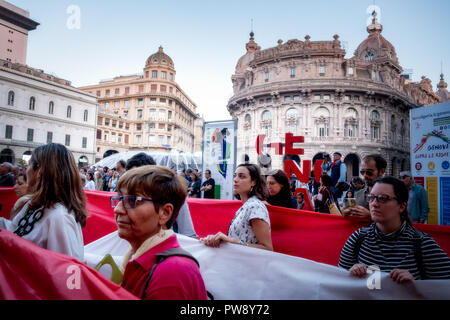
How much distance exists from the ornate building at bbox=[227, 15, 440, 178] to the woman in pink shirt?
121 feet

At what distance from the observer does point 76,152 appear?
4406 centimetres

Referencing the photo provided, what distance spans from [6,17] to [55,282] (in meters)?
22.4

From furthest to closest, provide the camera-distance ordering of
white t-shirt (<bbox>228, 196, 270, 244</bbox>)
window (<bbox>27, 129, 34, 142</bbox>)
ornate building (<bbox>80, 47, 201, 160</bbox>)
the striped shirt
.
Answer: ornate building (<bbox>80, 47, 201, 160</bbox>)
window (<bbox>27, 129, 34, 142</bbox>)
white t-shirt (<bbox>228, 196, 270, 244</bbox>)
the striped shirt

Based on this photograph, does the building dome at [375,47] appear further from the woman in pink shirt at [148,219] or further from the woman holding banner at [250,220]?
the woman in pink shirt at [148,219]

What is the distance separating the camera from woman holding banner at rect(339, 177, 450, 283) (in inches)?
79.5

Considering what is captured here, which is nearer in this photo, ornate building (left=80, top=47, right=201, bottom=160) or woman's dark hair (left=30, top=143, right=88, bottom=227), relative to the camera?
woman's dark hair (left=30, top=143, right=88, bottom=227)

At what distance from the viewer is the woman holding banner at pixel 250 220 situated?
2.63 metres

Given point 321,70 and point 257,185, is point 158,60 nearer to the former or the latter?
point 321,70

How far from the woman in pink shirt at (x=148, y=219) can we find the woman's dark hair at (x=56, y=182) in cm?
76

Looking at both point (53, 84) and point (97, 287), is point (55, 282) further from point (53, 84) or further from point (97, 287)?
point (53, 84)

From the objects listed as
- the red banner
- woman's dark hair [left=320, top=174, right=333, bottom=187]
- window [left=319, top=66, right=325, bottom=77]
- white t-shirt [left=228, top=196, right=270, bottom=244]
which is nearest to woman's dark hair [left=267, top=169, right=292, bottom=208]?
the red banner

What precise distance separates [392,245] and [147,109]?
6447 cm

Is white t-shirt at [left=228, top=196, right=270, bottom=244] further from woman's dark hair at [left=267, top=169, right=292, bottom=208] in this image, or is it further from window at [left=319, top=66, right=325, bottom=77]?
window at [left=319, top=66, right=325, bottom=77]
